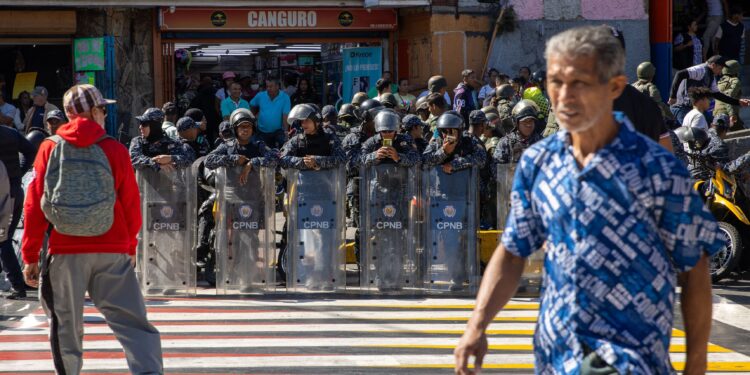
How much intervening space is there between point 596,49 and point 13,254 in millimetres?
8904

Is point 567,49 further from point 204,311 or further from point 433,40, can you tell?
point 433,40

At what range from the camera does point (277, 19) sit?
2186 centimetres

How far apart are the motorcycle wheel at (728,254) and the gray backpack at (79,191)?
738 centimetres

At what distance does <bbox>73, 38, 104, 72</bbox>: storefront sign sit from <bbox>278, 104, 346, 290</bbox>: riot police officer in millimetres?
9968

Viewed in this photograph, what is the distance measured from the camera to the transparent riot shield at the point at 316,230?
1212cm

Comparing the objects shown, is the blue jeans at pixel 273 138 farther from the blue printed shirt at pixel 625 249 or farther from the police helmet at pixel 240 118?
the blue printed shirt at pixel 625 249

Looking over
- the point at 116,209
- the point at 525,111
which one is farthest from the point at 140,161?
the point at 116,209

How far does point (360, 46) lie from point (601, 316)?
62.0ft

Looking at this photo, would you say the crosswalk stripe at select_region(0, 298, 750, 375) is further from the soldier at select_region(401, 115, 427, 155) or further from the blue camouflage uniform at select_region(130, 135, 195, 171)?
the soldier at select_region(401, 115, 427, 155)

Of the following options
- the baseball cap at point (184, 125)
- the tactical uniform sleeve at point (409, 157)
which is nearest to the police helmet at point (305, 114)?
the tactical uniform sleeve at point (409, 157)

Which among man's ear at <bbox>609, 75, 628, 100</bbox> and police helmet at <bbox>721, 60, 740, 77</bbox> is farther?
police helmet at <bbox>721, 60, 740, 77</bbox>

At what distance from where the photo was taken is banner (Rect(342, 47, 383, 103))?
21.8 m

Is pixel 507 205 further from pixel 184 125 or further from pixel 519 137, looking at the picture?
pixel 184 125

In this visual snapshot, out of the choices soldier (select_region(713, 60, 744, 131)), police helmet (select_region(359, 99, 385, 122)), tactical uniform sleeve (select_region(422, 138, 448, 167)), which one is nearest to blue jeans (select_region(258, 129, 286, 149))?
police helmet (select_region(359, 99, 385, 122))
